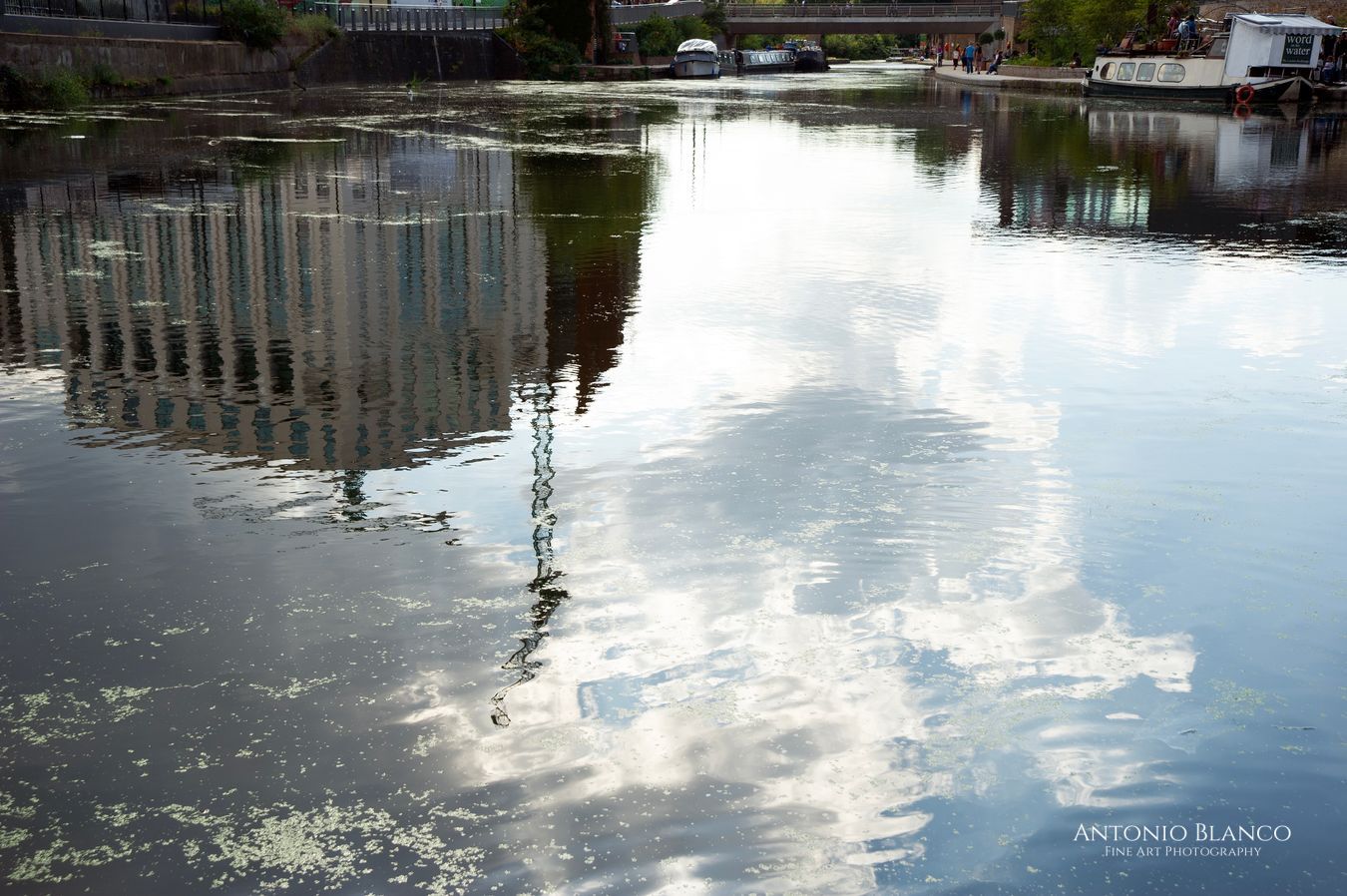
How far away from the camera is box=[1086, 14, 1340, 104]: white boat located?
2063 inches

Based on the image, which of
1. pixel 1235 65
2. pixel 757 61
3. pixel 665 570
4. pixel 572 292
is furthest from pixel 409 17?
pixel 665 570

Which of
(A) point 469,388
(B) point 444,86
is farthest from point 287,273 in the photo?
(B) point 444,86

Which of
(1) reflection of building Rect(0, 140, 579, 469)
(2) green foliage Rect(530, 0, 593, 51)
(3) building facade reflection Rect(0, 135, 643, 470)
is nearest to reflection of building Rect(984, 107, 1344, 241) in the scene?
(3) building facade reflection Rect(0, 135, 643, 470)

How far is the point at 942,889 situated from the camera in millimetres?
3783

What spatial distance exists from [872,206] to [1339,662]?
13.9 m

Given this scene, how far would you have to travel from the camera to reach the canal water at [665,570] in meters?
4.04

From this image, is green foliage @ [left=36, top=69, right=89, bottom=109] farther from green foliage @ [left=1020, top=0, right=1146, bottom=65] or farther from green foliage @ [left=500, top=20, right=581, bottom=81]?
green foliage @ [left=1020, top=0, right=1146, bottom=65]

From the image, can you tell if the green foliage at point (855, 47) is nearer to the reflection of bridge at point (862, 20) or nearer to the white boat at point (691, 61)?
the reflection of bridge at point (862, 20)

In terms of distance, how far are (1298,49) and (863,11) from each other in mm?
78756

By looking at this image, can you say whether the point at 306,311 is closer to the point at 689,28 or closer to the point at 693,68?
the point at 693,68

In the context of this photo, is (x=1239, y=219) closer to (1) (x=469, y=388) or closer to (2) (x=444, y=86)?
(1) (x=469, y=388)

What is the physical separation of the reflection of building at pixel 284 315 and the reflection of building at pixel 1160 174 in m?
7.35

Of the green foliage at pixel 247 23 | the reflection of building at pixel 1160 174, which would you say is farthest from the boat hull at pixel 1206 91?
the green foliage at pixel 247 23

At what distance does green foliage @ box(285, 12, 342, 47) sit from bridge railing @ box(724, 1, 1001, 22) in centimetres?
6413
